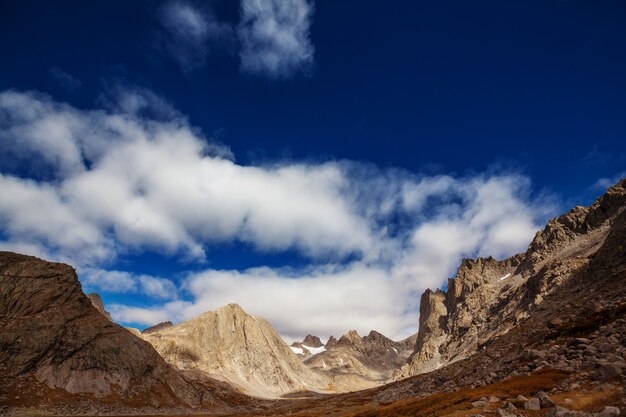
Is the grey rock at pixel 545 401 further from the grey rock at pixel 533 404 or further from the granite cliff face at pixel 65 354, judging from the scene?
the granite cliff face at pixel 65 354

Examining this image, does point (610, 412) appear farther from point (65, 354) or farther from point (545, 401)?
point (65, 354)

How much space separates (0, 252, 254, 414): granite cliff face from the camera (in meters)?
81.4

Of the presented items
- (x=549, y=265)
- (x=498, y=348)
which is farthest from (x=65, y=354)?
(x=549, y=265)

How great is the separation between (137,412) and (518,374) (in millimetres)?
95864

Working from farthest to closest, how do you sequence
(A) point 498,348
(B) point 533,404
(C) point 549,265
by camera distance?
(C) point 549,265 < (A) point 498,348 < (B) point 533,404

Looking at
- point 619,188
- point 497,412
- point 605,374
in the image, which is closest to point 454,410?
point 497,412

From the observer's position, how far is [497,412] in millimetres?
22375

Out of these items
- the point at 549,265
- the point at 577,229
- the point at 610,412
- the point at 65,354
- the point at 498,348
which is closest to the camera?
the point at 610,412

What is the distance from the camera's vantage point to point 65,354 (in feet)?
307

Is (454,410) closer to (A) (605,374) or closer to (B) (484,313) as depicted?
(A) (605,374)

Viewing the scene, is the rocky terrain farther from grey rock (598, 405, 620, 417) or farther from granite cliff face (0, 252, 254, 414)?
granite cliff face (0, 252, 254, 414)

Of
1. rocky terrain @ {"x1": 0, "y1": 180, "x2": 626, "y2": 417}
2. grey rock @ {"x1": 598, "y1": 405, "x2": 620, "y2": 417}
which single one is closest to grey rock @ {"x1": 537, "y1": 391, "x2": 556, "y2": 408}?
rocky terrain @ {"x1": 0, "y1": 180, "x2": 626, "y2": 417}

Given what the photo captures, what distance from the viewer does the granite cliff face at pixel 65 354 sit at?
81.4 meters

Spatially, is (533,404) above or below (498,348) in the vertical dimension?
below
